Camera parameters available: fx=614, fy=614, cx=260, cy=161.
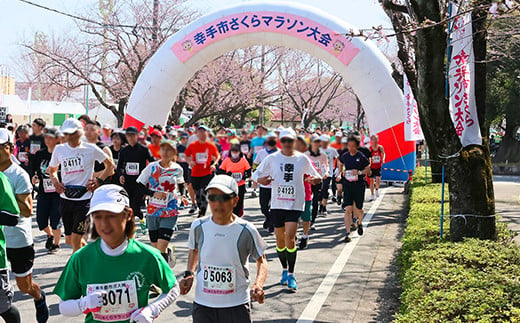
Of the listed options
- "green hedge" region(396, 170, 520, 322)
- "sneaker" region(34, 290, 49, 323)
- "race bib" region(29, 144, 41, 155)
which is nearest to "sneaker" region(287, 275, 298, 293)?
"green hedge" region(396, 170, 520, 322)

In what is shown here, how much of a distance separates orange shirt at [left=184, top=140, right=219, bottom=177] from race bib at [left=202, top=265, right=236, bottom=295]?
24.7 feet

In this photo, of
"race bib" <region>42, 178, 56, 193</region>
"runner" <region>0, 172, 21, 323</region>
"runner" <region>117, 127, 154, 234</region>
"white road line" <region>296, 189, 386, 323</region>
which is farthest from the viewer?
"runner" <region>117, 127, 154, 234</region>

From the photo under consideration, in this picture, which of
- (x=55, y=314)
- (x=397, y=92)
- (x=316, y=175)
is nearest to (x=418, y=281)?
(x=316, y=175)

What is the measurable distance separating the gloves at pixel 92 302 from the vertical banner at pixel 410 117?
45.4ft

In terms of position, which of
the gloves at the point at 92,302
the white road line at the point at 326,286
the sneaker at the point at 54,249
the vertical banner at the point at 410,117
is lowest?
the white road line at the point at 326,286

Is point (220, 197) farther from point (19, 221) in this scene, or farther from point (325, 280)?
point (325, 280)

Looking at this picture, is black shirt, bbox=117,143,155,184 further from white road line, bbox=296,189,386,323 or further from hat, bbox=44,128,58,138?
white road line, bbox=296,189,386,323

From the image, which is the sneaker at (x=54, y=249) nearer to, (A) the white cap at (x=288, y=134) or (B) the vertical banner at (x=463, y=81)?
(A) the white cap at (x=288, y=134)

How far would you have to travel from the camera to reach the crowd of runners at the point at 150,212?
300 centimetres

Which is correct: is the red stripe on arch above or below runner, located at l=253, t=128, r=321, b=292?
above

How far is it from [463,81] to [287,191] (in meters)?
2.35

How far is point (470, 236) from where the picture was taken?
7.23m

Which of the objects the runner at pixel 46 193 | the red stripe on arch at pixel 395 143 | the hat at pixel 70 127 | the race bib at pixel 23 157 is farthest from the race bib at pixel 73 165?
the red stripe on arch at pixel 395 143

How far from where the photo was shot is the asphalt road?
19.5 ft
